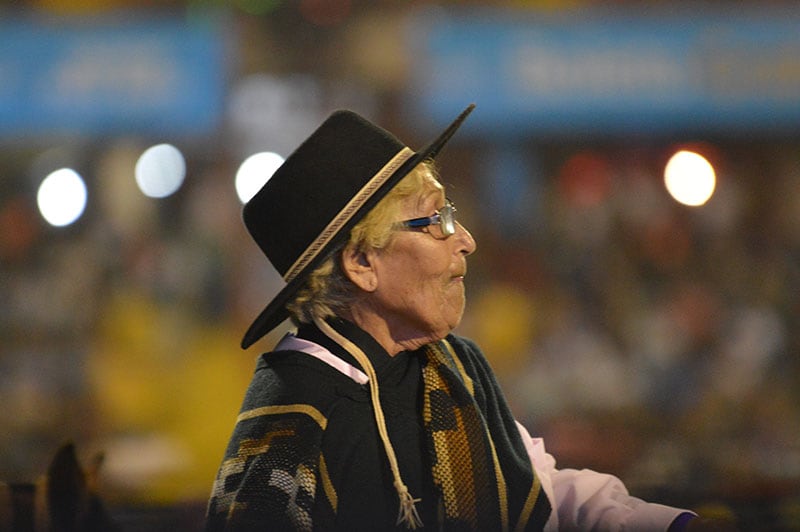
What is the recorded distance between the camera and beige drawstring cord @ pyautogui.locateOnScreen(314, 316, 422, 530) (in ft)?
6.65

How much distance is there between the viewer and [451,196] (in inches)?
224

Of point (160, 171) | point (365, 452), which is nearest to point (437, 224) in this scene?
point (365, 452)

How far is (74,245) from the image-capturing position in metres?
5.83

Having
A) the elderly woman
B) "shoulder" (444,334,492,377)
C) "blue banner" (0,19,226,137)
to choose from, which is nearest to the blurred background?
"blue banner" (0,19,226,137)

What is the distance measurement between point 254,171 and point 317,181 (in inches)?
147

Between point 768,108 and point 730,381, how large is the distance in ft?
4.64

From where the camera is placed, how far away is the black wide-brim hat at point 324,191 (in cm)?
210

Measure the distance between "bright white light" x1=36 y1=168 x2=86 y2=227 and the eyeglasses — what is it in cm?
405

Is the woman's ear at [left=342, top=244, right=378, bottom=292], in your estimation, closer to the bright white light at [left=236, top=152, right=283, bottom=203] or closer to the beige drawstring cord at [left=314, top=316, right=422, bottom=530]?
the beige drawstring cord at [left=314, top=316, right=422, bottom=530]

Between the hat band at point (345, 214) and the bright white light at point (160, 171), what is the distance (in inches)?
152

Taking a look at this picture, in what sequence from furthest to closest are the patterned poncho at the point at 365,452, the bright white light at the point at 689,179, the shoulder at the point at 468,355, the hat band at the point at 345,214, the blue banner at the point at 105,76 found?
1. the bright white light at the point at 689,179
2. the blue banner at the point at 105,76
3. the shoulder at the point at 468,355
4. the hat band at the point at 345,214
5. the patterned poncho at the point at 365,452

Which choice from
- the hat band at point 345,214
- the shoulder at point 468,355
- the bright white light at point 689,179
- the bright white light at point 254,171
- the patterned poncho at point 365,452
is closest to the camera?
the patterned poncho at point 365,452

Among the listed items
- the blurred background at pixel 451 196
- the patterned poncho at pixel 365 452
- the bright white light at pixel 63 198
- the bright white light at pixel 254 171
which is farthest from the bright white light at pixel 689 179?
the patterned poncho at pixel 365 452

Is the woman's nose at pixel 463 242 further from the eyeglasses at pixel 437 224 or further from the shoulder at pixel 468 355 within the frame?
the shoulder at pixel 468 355
